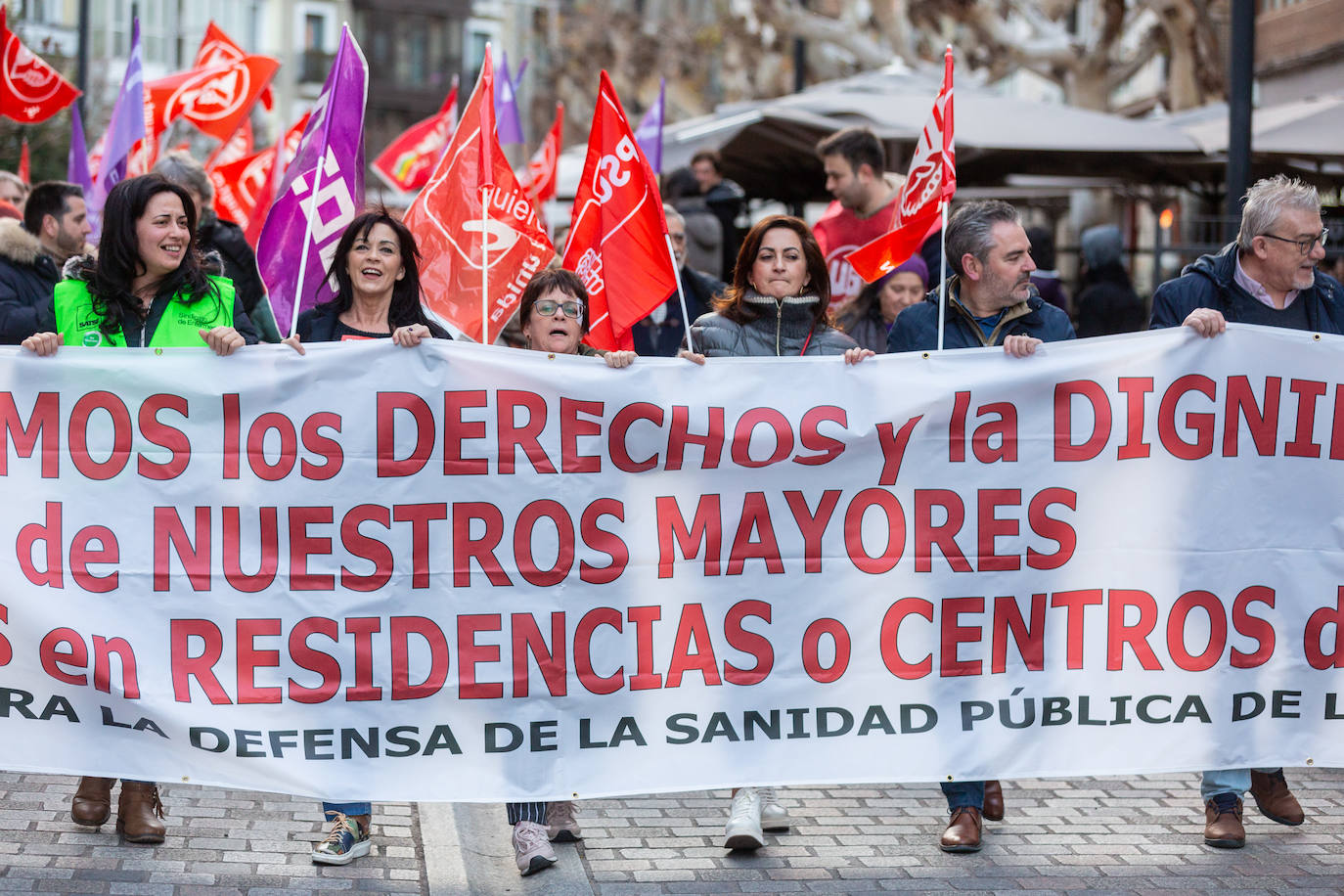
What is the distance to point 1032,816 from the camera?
5859mm

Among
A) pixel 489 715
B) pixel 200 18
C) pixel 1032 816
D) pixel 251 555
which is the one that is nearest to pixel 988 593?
pixel 1032 816

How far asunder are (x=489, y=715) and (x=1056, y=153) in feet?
30.4

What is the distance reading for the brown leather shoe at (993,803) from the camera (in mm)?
5703

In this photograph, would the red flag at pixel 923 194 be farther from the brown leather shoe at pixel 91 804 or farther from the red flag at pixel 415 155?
the red flag at pixel 415 155

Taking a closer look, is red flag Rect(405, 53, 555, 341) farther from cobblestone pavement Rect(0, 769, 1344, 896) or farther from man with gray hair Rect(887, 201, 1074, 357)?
cobblestone pavement Rect(0, 769, 1344, 896)

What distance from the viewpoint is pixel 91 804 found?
5.38 metres

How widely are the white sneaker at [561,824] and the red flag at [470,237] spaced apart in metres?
1.98

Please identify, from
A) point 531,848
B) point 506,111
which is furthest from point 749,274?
point 506,111

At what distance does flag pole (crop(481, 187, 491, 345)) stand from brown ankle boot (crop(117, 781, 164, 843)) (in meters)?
2.04

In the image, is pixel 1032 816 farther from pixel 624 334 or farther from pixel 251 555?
pixel 251 555

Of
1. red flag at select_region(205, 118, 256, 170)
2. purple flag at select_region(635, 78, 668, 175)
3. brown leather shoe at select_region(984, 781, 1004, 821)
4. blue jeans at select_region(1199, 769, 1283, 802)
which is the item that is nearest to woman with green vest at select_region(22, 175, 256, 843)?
brown leather shoe at select_region(984, 781, 1004, 821)

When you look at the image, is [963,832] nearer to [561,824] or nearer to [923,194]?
[561,824]

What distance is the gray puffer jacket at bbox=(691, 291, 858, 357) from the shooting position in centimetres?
579

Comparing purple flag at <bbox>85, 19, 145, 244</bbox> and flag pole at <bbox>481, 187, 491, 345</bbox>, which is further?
purple flag at <bbox>85, 19, 145, 244</bbox>
